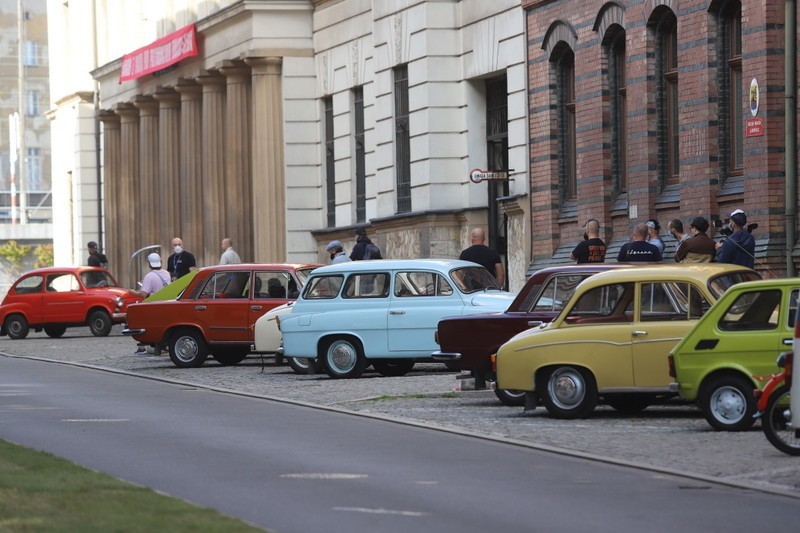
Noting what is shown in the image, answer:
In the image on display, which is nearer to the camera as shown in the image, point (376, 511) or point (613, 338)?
point (376, 511)

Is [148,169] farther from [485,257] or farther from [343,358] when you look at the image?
[343,358]

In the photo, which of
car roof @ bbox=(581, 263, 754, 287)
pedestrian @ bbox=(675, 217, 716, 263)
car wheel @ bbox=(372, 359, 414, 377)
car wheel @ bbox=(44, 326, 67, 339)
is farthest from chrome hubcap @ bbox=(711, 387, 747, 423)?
car wheel @ bbox=(44, 326, 67, 339)

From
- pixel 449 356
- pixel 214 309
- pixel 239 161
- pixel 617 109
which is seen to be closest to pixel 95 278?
pixel 239 161

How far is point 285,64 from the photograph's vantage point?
45312mm

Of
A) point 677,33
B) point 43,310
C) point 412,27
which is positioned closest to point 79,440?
point 677,33

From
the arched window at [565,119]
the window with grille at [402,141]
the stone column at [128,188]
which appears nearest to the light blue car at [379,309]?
the arched window at [565,119]

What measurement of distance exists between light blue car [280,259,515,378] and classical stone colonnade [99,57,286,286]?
20.8 metres

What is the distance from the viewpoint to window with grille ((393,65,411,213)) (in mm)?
38688

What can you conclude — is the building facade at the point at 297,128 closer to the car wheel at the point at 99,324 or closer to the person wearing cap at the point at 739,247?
the car wheel at the point at 99,324

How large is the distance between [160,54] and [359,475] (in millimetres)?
40675

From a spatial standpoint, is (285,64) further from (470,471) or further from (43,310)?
(470,471)

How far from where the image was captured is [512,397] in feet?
64.7

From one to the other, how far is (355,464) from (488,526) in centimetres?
341

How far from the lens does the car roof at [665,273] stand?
695 inches
